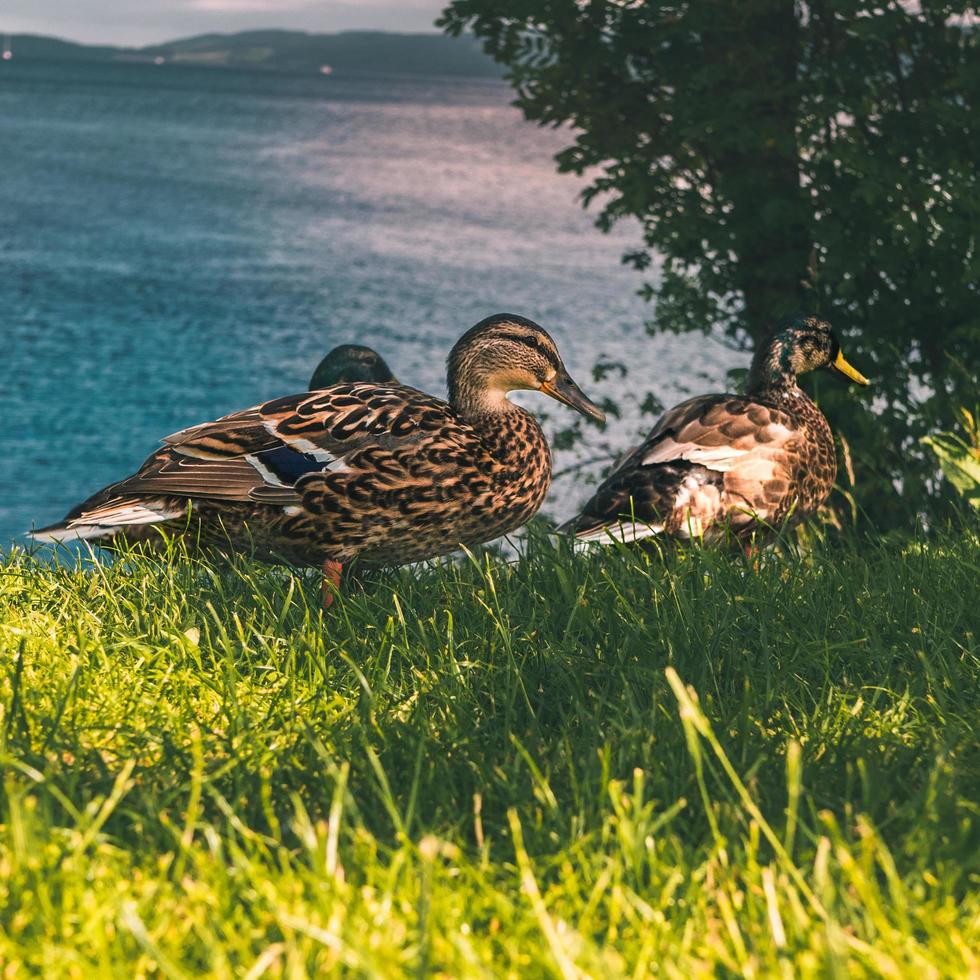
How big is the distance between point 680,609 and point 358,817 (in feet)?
5.79

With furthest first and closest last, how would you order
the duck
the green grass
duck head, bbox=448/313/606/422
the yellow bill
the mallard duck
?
1. the mallard duck
2. the yellow bill
3. duck head, bbox=448/313/606/422
4. the duck
5. the green grass

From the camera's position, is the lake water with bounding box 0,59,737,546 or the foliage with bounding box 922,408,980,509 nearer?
the foliage with bounding box 922,408,980,509

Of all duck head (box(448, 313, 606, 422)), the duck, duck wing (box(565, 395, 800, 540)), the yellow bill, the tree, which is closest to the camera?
the duck

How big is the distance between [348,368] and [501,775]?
412 cm

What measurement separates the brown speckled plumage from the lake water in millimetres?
1578

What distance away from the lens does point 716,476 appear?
5.46m

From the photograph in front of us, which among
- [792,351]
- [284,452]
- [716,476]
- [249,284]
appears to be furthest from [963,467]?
[249,284]

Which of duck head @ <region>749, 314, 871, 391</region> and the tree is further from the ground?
the tree

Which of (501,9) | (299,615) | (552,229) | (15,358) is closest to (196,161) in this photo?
(552,229)

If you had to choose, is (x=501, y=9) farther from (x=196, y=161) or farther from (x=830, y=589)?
(x=196, y=161)

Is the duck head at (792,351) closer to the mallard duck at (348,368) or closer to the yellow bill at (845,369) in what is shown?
the yellow bill at (845,369)

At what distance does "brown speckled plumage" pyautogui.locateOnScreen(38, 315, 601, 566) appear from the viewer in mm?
4664

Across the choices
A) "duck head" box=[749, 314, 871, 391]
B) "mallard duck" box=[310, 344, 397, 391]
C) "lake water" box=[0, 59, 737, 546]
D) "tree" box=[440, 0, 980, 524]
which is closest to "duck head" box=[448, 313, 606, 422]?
"duck head" box=[749, 314, 871, 391]

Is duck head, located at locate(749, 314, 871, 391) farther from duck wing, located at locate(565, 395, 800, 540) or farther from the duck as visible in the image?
the duck
